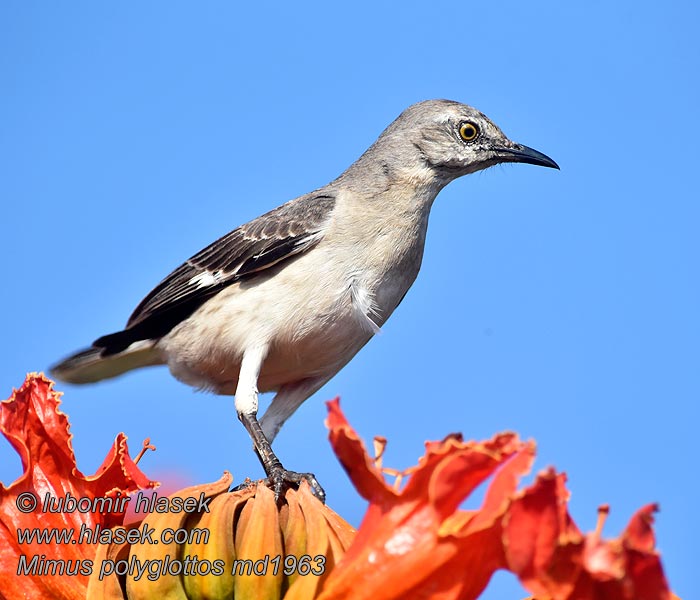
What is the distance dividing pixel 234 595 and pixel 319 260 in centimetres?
447

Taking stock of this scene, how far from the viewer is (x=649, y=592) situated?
2393 mm

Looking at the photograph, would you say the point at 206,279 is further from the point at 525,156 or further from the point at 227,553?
the point at 227,553

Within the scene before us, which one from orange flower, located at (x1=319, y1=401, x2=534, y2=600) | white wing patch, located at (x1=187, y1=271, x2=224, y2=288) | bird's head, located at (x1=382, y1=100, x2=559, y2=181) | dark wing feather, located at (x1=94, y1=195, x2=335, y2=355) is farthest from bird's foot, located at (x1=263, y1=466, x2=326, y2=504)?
bird's head, located at (x1=382, y1=100, x2=559, y2=181)

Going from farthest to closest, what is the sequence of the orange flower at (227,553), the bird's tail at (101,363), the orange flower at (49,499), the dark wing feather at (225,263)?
the bird's tail at (101,363)
the dark wing feather at (225,263)
the orange flower at (49,499)
the orange flower at (227,553)

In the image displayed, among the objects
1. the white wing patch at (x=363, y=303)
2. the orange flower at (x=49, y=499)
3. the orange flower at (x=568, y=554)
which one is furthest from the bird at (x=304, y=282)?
the orange flower at (x=568, y=554)

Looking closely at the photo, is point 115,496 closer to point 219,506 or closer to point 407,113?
point 219,506

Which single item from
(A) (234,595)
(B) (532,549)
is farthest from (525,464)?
(A) (234,595)

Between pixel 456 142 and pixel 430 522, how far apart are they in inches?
235

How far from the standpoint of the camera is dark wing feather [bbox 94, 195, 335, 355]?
25.7ft

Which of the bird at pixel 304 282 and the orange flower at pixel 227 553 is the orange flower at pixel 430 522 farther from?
the bird at pixel 304 282

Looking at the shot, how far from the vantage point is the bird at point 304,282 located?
24.2 feet

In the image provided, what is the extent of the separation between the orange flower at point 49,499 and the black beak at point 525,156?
539 cm

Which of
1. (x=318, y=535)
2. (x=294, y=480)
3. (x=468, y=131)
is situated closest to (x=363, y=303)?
(x=468, y=131)

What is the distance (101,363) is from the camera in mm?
8703
